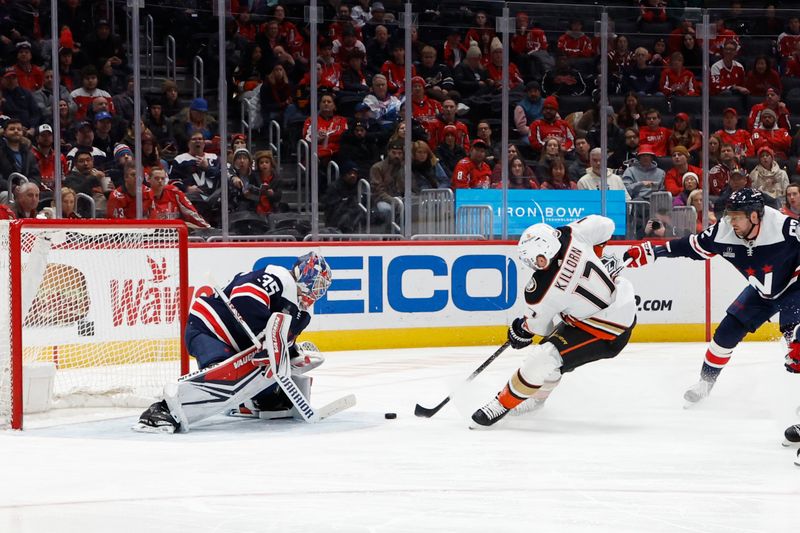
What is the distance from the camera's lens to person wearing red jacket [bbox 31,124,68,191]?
7691mm

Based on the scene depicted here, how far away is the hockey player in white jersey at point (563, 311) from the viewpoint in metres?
5.04

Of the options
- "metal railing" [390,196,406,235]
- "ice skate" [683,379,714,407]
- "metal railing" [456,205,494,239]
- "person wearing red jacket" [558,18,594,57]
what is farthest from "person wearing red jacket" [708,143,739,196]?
"ice skate" [683,379,714,407]

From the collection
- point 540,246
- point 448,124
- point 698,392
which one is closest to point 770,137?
point 448,124

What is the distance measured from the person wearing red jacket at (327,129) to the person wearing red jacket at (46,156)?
179 cm

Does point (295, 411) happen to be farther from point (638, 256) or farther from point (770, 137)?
point (770, 137)

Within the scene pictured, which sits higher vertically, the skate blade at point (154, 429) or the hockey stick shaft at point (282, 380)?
the hockey stick shaft at point (282, 380)

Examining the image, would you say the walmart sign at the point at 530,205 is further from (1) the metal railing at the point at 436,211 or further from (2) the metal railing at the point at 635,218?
(2) the metal railing at the point at 635,218

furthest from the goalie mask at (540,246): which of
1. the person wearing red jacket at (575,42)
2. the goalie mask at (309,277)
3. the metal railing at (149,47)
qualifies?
the person wearing red jacket at (575,42)

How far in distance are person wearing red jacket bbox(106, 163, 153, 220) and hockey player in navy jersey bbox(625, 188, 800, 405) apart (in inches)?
142

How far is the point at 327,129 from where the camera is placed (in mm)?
8695

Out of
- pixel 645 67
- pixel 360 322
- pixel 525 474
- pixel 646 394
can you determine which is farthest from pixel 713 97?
pixel 525 474

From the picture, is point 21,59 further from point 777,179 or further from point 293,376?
point 777,179

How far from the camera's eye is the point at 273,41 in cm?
866

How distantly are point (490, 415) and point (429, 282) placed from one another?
4.03 metres
